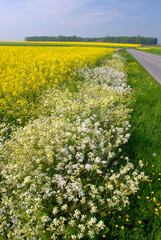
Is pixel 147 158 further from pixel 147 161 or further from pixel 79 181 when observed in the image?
pixel 79 181

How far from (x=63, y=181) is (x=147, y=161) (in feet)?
6.85

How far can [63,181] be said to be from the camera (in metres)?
2.16

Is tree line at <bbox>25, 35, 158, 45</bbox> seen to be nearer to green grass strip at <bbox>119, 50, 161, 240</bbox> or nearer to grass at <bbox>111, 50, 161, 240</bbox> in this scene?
green grass strip at <bbox>119, 50, 161, 240</bbox>

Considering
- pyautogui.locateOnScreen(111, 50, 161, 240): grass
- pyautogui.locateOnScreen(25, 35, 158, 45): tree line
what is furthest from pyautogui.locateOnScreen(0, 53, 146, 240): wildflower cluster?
pyautogui.locateOnScreen(25, 35, 158, 45): tree line

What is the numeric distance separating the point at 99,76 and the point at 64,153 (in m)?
6.36

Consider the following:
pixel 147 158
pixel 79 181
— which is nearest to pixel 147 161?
pixel 147 158

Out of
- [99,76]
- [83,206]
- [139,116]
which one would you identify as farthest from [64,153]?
[99,76]

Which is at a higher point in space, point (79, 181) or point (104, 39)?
point (104, 39)

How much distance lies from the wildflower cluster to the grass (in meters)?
0.24

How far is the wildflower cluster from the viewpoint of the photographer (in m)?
2.09

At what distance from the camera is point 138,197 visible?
2725 millimetres

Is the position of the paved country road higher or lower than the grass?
higher

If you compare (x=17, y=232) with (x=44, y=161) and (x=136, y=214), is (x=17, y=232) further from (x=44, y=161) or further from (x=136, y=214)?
(x=136, y=214)

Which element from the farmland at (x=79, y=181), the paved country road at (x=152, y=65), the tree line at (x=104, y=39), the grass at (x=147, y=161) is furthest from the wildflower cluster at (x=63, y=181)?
the tree line at (x=104, y=39)
